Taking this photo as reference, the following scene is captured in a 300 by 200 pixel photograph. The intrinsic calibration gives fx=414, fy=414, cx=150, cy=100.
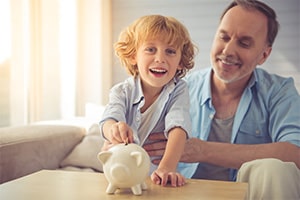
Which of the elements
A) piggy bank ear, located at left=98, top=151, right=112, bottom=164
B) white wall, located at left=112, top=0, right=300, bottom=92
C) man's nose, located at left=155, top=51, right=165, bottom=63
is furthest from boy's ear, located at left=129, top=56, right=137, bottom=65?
white wall, located at left=112, top=0, right=300, bottom=92

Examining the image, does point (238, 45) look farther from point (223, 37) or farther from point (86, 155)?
point (86, 155)

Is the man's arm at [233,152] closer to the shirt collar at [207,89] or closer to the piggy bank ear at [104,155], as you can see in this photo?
the shirt collar at [207,89]

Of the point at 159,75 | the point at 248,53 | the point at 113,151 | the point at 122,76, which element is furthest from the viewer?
the point at 122,76

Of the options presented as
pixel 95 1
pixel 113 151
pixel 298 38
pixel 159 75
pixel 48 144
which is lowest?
pixel 48 144

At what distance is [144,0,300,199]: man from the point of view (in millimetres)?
1164

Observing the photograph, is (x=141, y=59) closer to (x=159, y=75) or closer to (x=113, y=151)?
(x=159, y=75)

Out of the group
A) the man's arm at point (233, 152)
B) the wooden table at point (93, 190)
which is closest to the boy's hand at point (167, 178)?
the wooden table at point (93, 190)

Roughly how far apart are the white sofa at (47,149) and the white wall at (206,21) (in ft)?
3.14

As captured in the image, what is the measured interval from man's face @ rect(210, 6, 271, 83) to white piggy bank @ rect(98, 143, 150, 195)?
69 cm

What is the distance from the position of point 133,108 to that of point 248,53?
21.2 inches

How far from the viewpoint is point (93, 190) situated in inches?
28.1

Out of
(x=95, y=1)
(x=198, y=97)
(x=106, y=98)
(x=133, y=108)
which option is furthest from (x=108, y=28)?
(x=133, y=108)

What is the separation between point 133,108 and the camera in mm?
964

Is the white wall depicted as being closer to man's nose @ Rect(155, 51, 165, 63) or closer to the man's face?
the man's face
